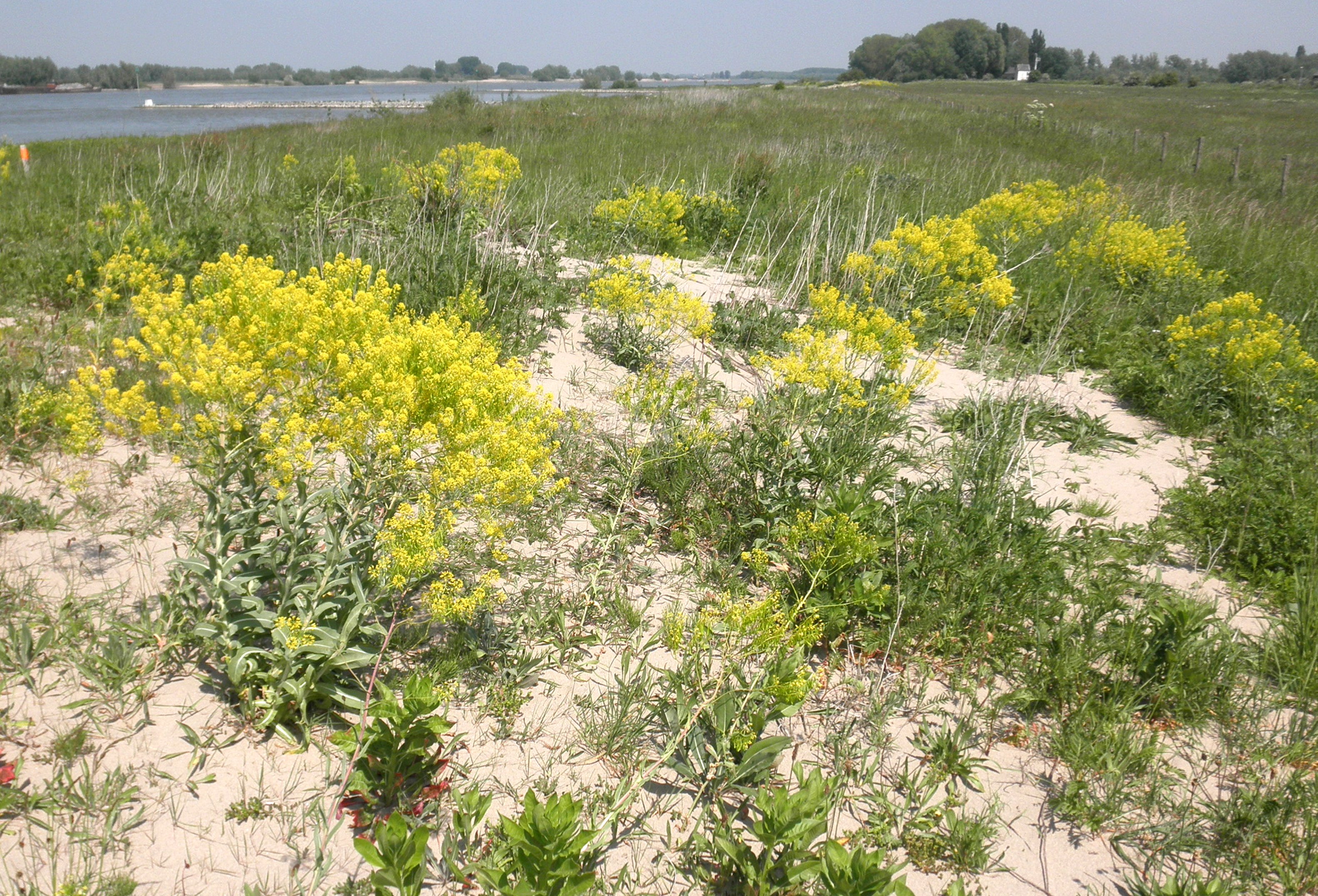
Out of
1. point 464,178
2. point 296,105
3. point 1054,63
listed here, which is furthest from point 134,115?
point 1054,63

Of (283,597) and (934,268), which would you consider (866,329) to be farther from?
(283,597)

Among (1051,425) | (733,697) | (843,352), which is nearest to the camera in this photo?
(733,697)

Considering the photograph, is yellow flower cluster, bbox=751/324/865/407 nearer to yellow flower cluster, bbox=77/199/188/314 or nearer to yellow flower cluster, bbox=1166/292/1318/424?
yellow flower cluster, bbox=1166/292/1318/424

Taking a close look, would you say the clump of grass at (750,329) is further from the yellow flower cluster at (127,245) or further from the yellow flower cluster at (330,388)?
the yellow flower cluster at (127,245)

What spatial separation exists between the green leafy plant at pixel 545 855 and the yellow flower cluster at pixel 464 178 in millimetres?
5776

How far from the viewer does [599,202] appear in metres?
8.80

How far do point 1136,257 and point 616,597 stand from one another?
7.05m

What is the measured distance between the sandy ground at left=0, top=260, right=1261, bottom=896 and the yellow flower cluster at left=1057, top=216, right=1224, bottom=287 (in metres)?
4.99

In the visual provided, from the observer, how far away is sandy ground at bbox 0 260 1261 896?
2.13 meters

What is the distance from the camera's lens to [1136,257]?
7680 mm

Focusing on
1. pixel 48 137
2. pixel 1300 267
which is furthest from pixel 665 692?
pixel 48 137

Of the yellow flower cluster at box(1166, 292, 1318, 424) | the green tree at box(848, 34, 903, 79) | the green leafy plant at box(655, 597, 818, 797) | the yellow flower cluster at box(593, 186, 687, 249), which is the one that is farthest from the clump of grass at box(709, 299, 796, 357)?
the green tree at box(848, 34, 903, 79)

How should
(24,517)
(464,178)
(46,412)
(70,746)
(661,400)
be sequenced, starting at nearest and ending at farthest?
(70,746) < (24,517) < (46,412) < (661,400) < (464,178)

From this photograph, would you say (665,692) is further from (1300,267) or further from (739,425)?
(1300,267)
